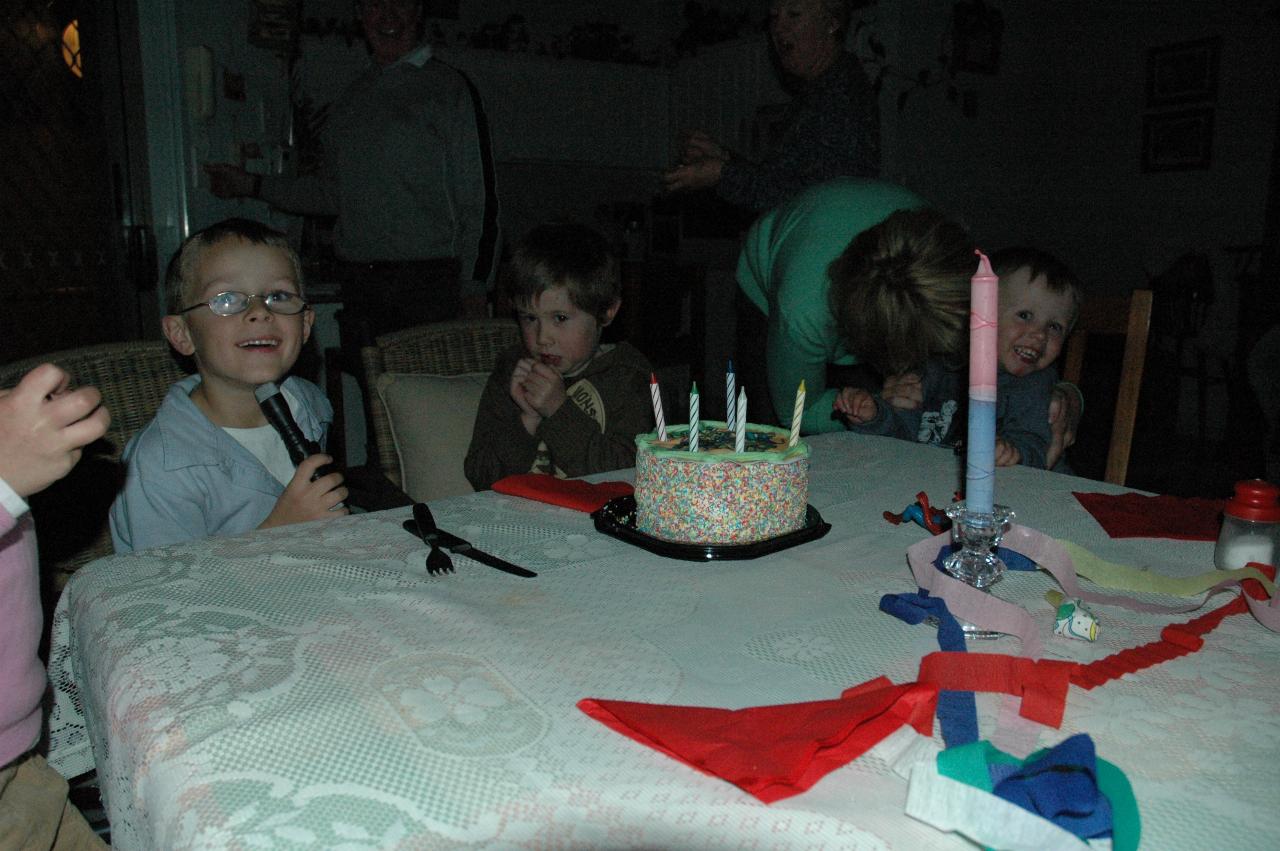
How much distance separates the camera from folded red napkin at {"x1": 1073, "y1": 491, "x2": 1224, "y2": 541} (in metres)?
1.04

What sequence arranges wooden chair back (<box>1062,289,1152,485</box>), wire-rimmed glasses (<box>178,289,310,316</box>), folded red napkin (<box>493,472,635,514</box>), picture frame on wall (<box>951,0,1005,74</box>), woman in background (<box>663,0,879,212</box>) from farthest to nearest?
1. picture frame on wall (<box>951,0,1005,74</box>)
2. woman in background (<box>663,0,879,212</box>)
3. wooden chair back (<box>1062,289,1152,485</box>)
4. wire-rimmed glasses (<box>178,289,310,316</box>)
5. folded red napkin (<box>493,472,635,514</box>)

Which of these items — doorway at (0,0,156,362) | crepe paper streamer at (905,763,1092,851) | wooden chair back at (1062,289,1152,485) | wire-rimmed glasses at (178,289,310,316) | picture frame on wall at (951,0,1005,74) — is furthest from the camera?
picture frame on wall at (951,0,1005,74)

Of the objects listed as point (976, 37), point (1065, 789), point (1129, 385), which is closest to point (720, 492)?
point (1065, 789)

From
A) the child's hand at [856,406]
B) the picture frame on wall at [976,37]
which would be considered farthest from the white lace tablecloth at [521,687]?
the picture frame on wall at [976,37]

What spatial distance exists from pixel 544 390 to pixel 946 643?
1.07 meters

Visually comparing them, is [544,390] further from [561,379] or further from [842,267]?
[842,267]

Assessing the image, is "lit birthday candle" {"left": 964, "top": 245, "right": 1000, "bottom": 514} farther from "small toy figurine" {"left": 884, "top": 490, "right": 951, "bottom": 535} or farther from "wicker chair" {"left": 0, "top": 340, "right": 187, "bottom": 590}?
"wicker chair" {"left": 0, "top": 340, "right": 187, "bottom": 590}

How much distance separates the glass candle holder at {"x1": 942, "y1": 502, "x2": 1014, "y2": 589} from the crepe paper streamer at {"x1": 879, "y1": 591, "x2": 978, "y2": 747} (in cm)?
6

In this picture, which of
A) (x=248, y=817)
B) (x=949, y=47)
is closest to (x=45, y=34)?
(x=949, y=47)

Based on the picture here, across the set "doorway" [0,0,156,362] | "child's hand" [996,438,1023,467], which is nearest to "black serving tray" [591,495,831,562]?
"child's hand" [996,438,1023,467]

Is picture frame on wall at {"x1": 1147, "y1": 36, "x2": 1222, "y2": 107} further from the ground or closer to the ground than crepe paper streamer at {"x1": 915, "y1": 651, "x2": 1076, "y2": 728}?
further from the ground

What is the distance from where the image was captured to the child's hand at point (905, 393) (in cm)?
176

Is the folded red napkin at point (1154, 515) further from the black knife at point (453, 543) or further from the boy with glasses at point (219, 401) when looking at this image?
the boy with glasses at point (219, 401)

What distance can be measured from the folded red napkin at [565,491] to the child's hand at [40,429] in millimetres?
482
